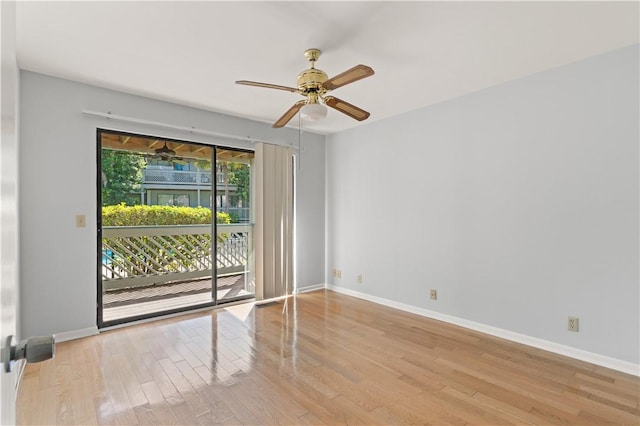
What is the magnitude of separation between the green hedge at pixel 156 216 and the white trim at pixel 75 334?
1.08 meters

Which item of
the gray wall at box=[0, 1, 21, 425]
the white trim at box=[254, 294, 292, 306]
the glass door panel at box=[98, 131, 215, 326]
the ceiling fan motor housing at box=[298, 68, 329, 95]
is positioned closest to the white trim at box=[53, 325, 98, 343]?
the glass door panel at box=[98, 131, 215, 326]

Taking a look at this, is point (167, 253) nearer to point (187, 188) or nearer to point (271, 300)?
point (187, 188)

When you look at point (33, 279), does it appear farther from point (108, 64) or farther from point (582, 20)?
point (582, 20)

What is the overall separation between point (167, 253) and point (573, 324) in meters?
4.36

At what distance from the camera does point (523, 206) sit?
3059 mm

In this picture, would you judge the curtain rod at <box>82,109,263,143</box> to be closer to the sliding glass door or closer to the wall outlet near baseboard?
the sliding glass door

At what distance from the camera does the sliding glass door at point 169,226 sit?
3.52m

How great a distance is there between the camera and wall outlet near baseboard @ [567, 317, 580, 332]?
2.74 m

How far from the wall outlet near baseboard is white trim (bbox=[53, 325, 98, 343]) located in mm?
4468

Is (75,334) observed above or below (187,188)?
below

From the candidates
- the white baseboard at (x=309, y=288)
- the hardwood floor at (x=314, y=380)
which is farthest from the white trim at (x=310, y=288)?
the hardwood floor at (x=314, y=380)

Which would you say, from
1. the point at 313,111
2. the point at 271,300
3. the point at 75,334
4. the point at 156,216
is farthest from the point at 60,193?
the point at 271,300

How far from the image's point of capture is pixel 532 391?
223 cm

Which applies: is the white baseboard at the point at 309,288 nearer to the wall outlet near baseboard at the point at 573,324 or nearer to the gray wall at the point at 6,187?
the wall outlet near baseboard at the point at 573,324
